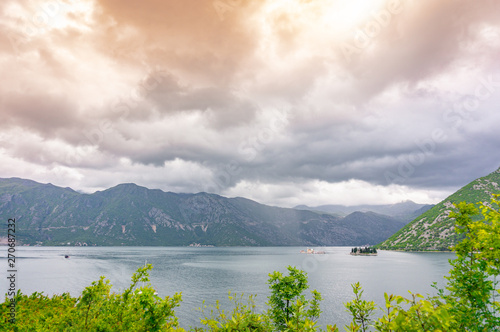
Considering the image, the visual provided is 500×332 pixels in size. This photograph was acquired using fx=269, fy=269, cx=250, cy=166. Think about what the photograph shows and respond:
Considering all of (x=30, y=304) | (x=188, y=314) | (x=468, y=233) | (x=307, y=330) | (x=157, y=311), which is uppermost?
(x=468, y=233)

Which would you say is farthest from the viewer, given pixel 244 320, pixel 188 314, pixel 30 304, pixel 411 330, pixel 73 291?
pixel 73 291

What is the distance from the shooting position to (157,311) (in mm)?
11219

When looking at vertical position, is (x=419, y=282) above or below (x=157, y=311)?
below

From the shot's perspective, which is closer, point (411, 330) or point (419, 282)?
point (411, 330)

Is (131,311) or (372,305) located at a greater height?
(372,305)

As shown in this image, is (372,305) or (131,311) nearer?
(372,305)

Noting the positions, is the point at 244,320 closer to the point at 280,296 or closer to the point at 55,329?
the point at 280,296

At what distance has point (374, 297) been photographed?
109 m

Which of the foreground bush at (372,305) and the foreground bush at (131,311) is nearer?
the foreground bush at (372,305)

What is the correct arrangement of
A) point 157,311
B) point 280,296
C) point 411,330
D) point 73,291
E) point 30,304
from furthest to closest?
point 73,291 → point 30,304 → point 280,296 → point 157,311 → point 411,330

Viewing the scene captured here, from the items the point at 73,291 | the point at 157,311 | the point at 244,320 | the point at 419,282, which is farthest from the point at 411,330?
the point at 419,282

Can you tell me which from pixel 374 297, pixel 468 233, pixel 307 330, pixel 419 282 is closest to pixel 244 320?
pixel 307 330

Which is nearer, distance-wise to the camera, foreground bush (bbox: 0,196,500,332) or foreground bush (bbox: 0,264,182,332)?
foreground bush (bbox: 0,196,500,332)

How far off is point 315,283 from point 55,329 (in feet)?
458
